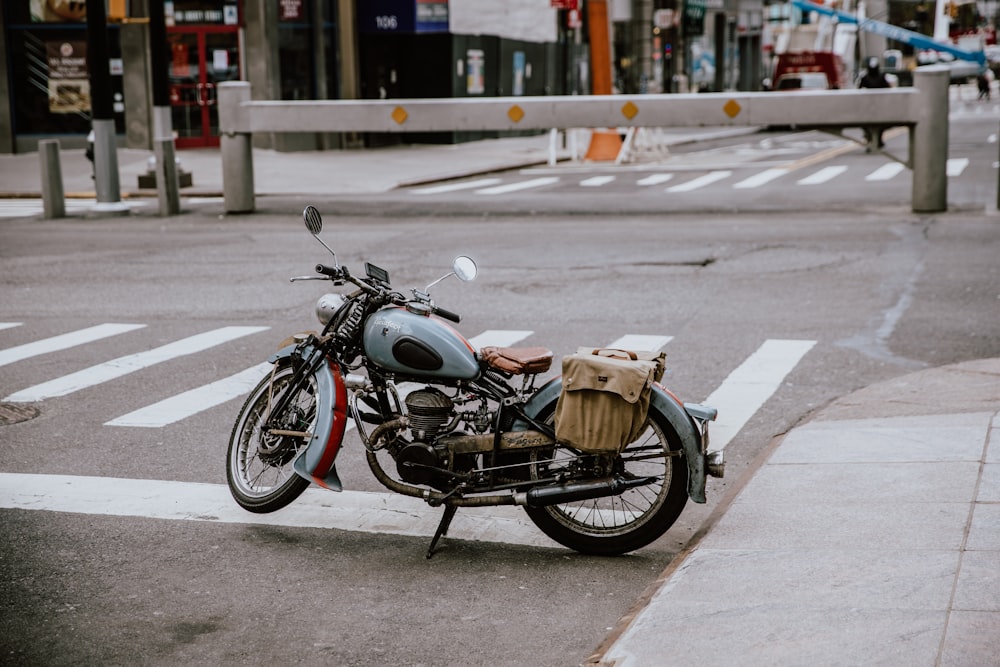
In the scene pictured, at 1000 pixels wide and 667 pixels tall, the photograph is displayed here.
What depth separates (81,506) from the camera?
6.54 metres

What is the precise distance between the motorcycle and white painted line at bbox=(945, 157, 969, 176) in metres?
19.9

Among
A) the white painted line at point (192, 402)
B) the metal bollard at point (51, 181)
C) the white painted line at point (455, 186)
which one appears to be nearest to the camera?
the white painted line at point (192, 402)

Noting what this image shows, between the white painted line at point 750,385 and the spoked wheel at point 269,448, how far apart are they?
2.46 metres

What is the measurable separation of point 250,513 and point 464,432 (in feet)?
4.04

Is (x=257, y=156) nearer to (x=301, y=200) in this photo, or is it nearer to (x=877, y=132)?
(x=301, y=200)

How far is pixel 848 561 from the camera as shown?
531 cm

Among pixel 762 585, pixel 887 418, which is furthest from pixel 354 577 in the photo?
pixel 887 418

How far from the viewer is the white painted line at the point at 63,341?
33.8ft

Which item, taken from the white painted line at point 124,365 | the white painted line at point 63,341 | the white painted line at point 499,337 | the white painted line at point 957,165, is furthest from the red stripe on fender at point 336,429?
the white painted line at point 957,165

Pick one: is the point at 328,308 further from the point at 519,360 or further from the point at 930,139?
the point at 930,139

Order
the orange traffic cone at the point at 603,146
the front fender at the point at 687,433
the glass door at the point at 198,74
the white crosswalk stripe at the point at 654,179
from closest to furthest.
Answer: the front fender at the point at 687,433
the white crosswalk stripe at the point at 654,179
the glass door at the point at 198,74
the orange traffic cone at the point at 603,146

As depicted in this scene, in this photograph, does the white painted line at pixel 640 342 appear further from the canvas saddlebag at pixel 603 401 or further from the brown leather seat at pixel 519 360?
the canvas saddlebag at pixel 603 401

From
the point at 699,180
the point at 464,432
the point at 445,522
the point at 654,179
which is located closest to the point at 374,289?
the point at 464,432

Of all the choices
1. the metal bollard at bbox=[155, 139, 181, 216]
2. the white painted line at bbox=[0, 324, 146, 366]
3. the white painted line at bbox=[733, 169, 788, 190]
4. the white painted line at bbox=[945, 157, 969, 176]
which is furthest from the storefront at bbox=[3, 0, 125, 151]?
the white painted line at bbox=[0, 324, 146, 366]
